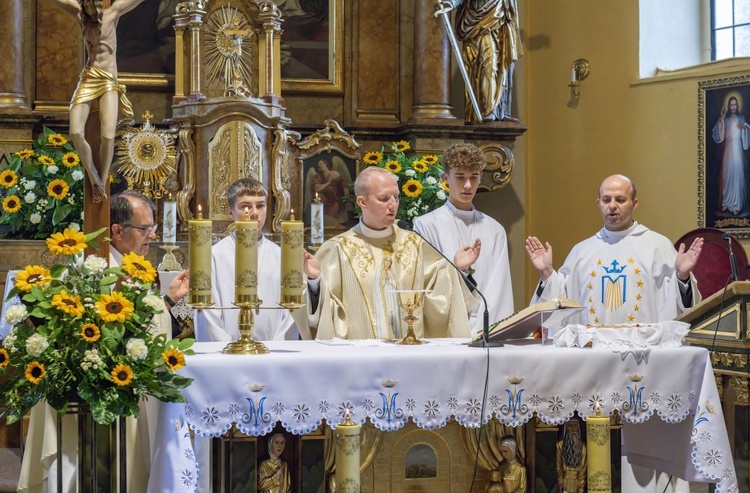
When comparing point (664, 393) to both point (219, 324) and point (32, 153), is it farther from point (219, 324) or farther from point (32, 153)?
point (32, 153)

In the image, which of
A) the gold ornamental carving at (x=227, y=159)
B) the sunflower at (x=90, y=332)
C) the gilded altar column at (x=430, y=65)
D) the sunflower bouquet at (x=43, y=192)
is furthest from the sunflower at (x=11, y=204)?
the sunflower at (x=90, y=332)

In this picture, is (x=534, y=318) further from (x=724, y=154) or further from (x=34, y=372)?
(x=724, y=154)

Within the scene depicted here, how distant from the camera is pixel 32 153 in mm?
8188

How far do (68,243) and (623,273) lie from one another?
11.7 feet

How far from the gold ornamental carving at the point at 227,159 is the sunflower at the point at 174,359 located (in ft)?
16.5

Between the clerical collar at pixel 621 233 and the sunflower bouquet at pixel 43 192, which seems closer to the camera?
the clerical collar at pixel 621 233

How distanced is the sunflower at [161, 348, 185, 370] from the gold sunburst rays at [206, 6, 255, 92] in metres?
5.71

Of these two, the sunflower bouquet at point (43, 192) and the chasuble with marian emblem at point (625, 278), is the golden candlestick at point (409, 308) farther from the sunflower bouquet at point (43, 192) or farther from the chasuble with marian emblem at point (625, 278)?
the sunflower bouquet at point (43, 192)

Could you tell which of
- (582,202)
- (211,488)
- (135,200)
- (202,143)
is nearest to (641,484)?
(211,488)

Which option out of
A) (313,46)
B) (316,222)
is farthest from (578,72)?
(316,222)

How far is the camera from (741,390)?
210 inches

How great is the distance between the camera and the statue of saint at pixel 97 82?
5.48 metres

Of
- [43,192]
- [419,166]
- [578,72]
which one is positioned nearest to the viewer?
[43,192]

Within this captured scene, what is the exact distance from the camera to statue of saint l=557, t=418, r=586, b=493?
180 inches
